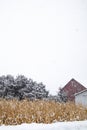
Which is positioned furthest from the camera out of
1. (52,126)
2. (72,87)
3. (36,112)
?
(72,87)

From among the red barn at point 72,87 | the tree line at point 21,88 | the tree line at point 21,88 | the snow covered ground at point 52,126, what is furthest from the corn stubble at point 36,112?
the red barn at point 72,87

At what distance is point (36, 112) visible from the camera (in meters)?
11.1

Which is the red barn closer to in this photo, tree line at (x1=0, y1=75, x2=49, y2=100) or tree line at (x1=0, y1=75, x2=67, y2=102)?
tree line at (x1=0, y1=75, x2=67, y2=102)

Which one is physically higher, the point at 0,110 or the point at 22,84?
the point at 22,84

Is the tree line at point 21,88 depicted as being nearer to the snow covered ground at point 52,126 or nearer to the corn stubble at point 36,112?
the corn stubble at point 36,112

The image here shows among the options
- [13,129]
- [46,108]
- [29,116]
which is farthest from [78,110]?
[13,129]

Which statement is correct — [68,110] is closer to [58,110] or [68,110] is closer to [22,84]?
[58,110]

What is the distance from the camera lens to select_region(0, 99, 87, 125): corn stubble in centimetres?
1033

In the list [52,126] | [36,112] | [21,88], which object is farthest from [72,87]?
[52,126]

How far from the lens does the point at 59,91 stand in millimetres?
48344

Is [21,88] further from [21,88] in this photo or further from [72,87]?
[72,87]

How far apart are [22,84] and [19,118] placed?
27810mm

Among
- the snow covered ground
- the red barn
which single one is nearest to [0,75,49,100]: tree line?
the red barn

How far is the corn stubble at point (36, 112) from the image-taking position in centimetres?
1033
